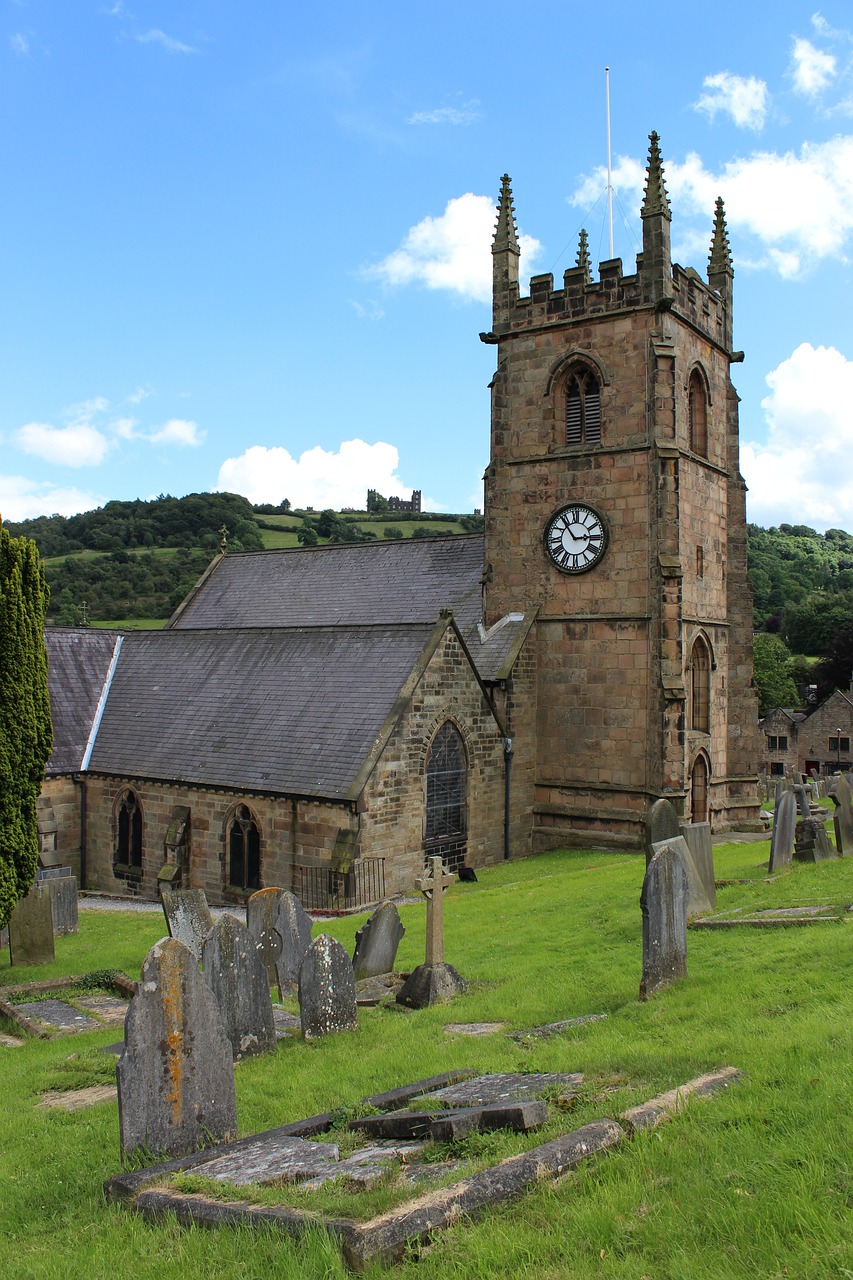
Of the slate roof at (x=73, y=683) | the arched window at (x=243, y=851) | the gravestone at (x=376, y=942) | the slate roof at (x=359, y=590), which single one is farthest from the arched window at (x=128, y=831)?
the gravestone at (x=376, y=942)

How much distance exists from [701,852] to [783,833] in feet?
14.8

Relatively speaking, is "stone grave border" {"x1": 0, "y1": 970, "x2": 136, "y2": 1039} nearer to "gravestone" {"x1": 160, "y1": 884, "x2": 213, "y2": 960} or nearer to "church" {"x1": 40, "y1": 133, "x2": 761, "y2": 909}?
"gravestone" {"x1": 160, "y1": 884, "x2": 213, "y2": 960}

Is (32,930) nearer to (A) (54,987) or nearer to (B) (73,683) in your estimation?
(A) (54,987)

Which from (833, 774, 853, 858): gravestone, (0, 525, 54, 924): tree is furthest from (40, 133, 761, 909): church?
(0, 525, 54, 924): tree

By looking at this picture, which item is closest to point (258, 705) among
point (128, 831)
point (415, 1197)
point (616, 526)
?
point (128, 831)

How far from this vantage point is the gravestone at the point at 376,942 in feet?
45.7

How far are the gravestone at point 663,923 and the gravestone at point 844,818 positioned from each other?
9362 millimetres

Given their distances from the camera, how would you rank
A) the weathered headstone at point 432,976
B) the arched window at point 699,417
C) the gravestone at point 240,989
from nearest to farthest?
the gravestone at point 240,989, the weathered headstone at point 432,976, the arched window at point 699,417

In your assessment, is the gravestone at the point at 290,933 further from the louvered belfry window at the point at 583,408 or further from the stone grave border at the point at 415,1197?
the louvered belfry window at the point at 583,408

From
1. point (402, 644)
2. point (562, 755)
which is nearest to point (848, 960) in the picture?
point (402, 644)

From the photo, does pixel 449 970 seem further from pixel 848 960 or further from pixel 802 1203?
pixel 802 1203

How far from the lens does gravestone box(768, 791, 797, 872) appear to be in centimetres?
1842

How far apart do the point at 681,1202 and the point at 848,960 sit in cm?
585

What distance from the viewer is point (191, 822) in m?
25.2
